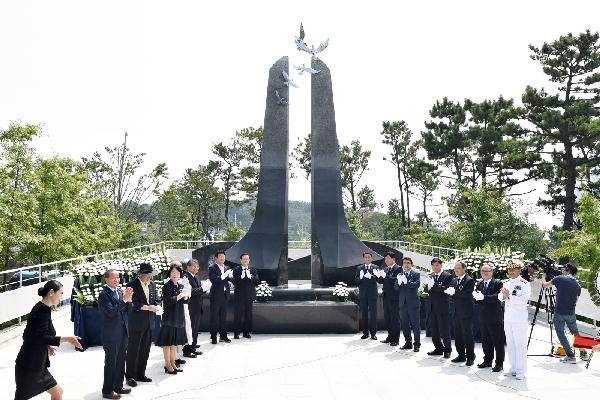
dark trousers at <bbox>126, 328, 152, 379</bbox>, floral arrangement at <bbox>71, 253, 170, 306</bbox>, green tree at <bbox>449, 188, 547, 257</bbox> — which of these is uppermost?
green tree at <bbox>449, 188, 547, 257</bbox>

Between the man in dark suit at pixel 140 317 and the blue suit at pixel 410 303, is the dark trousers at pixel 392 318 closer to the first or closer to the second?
the blue suit at pixel 410 303

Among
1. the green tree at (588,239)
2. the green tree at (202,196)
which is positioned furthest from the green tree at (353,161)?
the green tree at (588,239)

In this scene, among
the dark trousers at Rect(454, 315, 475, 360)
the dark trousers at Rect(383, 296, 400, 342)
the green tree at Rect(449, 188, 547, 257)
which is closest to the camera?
the dark trousers at Rect(454, 315, 475, 360)

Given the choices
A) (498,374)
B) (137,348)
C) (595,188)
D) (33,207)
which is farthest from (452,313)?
(595,188)

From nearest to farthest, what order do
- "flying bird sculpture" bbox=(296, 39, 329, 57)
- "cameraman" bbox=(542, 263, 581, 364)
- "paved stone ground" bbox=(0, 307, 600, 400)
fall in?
"paved stone ground" bbox=(0, 307, 600, 400) < "cameraman" bbox=(542, 263, 581, 364) < "flying bird sculpture" bbox=(296, 39, 329, 57)

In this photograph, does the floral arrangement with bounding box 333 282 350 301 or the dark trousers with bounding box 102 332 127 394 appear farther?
the floral arrangement with bounding box 333 282 350 301

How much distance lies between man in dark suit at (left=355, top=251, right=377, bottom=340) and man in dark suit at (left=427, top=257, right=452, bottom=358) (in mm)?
1528

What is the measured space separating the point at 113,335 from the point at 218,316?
391 centimetres

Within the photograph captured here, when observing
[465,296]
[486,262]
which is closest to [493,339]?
[465,296]

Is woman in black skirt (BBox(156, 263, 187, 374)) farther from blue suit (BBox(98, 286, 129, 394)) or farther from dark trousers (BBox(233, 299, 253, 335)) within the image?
dark trousers (BBox(233, 299, 253, 335))

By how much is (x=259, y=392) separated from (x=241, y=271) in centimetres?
392

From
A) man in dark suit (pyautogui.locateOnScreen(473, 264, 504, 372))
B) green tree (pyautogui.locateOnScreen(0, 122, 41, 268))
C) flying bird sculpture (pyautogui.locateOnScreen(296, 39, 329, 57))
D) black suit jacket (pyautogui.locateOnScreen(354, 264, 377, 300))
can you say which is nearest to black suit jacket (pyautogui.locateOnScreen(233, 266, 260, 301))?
black suit jacket (pyautogui.locateOnScreen(354, 264, 377, 300))

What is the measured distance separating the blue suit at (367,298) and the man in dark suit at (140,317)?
4406 millimetres

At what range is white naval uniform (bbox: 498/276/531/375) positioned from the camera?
22.7 ft
